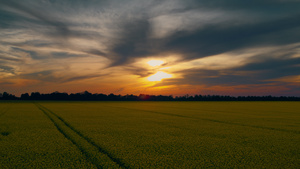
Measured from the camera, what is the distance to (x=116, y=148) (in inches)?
303

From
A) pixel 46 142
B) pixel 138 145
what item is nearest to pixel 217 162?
pixel 138 145

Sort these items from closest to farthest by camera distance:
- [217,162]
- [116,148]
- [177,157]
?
[217,162]
[177,157]
[116,148]

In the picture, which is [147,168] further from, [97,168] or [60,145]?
[60,145]

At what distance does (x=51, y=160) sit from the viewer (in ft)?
21.0

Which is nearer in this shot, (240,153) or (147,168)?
(147,168)

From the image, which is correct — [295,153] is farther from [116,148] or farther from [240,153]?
[116,148]

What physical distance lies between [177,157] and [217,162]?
130 centimetres

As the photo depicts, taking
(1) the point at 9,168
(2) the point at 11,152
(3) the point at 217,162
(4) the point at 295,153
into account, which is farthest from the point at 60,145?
(4) the point at 295,153

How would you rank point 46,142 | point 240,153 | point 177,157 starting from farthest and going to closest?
point 46,142
point 240,153
point 177,157

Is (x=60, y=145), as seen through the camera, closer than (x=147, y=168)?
No

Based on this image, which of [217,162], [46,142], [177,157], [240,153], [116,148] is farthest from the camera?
[46,142]

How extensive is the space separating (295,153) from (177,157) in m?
4.60

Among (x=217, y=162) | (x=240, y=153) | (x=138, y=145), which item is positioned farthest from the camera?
(x=138, y=145)

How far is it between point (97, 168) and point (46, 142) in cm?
454
